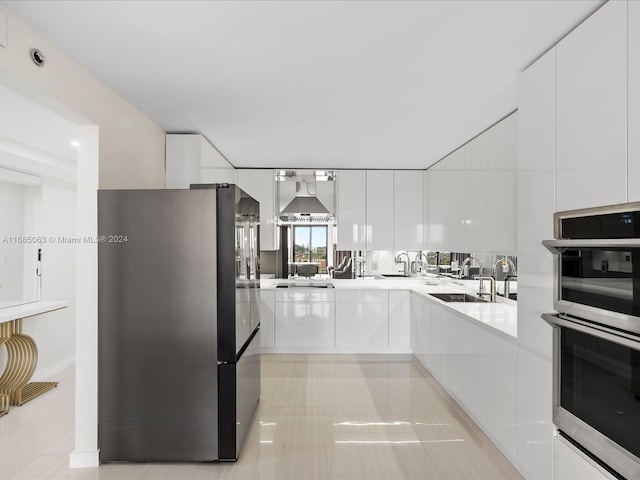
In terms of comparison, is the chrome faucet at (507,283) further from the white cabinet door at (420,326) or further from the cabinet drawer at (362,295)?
the cabinet drawer at (362,295)

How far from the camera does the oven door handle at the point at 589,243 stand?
4.70 feet

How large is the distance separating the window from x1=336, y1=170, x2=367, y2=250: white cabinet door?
1.03 ft

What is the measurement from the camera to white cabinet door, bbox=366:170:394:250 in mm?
5266

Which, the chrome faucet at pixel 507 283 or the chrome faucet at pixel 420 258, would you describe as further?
the chrome faucet at pixel 420 258

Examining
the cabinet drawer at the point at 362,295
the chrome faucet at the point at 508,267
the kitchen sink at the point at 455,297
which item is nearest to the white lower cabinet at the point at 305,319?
the cabinet drawer at the point at 362,295

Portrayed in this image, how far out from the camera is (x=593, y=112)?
170cm

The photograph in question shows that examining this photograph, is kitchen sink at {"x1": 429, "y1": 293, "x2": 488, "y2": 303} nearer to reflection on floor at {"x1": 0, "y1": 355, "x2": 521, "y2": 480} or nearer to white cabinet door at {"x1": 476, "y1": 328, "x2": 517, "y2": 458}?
reflection on floor at {"x1": 0, "y1": 355, "x2": 521, "y2": 480}

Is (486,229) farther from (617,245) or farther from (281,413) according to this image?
(281,413)

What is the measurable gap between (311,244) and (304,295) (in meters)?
A: 0.86

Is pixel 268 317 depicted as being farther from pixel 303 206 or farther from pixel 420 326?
pixel 420 326

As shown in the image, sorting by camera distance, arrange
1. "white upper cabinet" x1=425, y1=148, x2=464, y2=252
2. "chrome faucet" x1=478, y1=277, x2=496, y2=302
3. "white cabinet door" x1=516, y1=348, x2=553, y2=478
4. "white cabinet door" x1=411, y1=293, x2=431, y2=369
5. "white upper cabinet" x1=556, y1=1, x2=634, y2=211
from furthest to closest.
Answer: "white cabinet door" x1=411, y1=293, x2=431, y2=369
"white upper cabinet" x1=425, y1=148, x2=464, y2=252
"chrome faucet" x1=478, y1=277, x2=496, y2=302
"white cabinet door" x1=516, y1=348, x2=553, y2=478
"white upper cabinet" x1=556, y1=1, x2=634, y2=211

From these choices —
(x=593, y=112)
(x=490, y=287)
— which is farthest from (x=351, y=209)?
(x=593, y=112)

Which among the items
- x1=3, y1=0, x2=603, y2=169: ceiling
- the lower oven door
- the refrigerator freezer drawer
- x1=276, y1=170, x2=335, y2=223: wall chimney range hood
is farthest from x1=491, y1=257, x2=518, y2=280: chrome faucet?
Result: the refrigerator freezer drawer

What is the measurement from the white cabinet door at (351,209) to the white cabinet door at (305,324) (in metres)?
0.88
